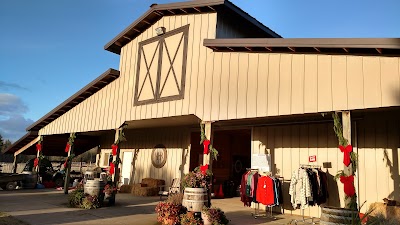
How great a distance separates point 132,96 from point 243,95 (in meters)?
5.74

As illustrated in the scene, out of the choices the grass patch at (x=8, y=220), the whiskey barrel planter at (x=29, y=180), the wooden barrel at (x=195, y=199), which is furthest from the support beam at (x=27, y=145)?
the wooden barrel at (x=195, y=199)

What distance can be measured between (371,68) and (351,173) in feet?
7.76

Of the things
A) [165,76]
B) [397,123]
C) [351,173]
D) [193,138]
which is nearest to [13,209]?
[165,76]

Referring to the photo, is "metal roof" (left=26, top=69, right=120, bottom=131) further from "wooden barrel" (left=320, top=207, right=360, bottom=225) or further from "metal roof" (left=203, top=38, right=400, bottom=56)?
"wooden barrel" (left=320, top=207, right=360, bottom=225)

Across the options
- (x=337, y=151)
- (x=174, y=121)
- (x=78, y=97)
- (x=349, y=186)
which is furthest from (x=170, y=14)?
(x=349, y=186)

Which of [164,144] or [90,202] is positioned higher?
[164,144]

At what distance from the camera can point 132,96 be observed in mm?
13438

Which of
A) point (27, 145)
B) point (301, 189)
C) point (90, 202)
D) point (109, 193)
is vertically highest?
point (27, 145)

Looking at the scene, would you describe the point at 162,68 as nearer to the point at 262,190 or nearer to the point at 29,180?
the point at 262,190

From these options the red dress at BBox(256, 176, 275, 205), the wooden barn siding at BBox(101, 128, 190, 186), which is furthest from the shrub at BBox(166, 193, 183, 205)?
the wooden barn siding at BBox(101, 128, 190, 186)

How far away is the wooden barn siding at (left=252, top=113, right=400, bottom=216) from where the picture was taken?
893 cm

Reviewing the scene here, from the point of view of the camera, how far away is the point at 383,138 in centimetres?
911

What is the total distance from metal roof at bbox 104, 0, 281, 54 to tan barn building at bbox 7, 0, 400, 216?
42mm

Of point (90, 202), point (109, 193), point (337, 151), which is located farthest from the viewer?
point (109, 193)
